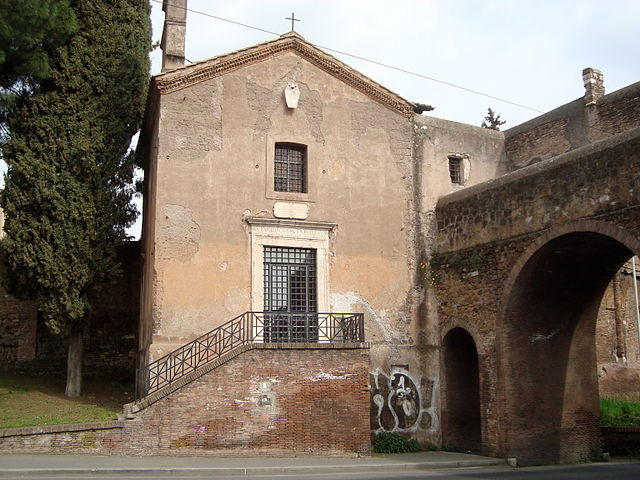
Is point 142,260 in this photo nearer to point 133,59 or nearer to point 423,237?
point 133,59

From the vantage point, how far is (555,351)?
59.1ft

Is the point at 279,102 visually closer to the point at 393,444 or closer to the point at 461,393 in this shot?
the point at 461,393

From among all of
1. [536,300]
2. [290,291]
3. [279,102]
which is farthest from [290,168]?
[536,300]

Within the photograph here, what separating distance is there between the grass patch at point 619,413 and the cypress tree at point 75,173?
14.4m

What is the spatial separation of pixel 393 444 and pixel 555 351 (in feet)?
15.2

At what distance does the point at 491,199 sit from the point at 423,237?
251 cm

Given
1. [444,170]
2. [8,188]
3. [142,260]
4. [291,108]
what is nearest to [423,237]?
[444,170]

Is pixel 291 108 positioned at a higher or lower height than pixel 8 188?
higher

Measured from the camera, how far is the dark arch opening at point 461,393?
18891mm

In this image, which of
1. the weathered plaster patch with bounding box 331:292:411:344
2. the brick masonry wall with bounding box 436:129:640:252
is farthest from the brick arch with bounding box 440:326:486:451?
the brick masonry wall with bounding box 436:129:640:252

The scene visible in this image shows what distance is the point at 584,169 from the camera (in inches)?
620

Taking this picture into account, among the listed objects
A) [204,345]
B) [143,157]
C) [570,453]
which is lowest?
[570,453]

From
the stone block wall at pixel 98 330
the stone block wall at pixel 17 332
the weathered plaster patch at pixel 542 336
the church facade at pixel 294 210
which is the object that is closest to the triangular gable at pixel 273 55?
the church facade at pixel 294 210

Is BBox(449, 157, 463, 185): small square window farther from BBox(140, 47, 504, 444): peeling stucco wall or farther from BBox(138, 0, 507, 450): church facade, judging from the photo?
BBox(138, 0, 507, 450): church facade
